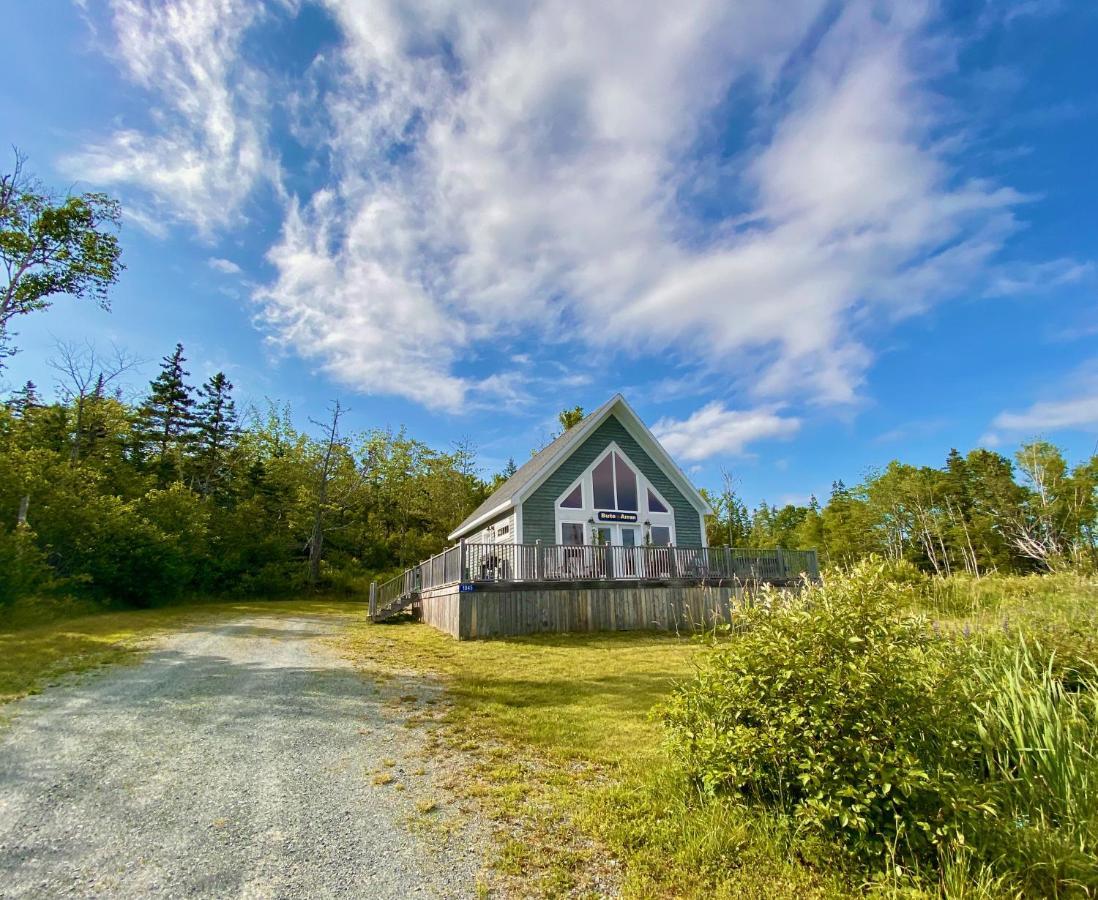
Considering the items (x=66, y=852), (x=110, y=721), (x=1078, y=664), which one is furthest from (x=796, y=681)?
(x=110, y=721)

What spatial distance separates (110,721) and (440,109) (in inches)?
425

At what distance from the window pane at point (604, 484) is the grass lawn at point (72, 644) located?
13.1m

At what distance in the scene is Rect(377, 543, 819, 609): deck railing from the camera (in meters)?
13.8

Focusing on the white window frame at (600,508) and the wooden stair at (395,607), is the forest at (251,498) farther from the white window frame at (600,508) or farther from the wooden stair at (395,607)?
the wooden stair at (395,607)

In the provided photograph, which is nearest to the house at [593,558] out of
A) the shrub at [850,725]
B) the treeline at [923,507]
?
the shrub at [850,725]

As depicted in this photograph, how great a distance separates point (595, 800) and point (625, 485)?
602 inches

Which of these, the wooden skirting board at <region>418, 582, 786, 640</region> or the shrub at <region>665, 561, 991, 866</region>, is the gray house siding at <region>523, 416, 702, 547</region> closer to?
the wooden skirting board at <region>418, 582, 786, 640</region>

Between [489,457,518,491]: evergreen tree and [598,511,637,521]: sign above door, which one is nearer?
[598,511,637,521]: sign above door

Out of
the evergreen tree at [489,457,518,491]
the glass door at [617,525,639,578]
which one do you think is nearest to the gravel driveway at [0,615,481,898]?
the glass door at [617,525,639,578]

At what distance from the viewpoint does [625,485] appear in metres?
19.0

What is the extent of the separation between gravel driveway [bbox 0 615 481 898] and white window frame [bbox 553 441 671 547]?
10.8 m

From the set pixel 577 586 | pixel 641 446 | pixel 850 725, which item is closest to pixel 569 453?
pixel 641 446

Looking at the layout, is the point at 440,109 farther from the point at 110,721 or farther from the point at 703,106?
the point at 110,721

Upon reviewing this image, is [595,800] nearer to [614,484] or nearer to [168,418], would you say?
[614,484]
